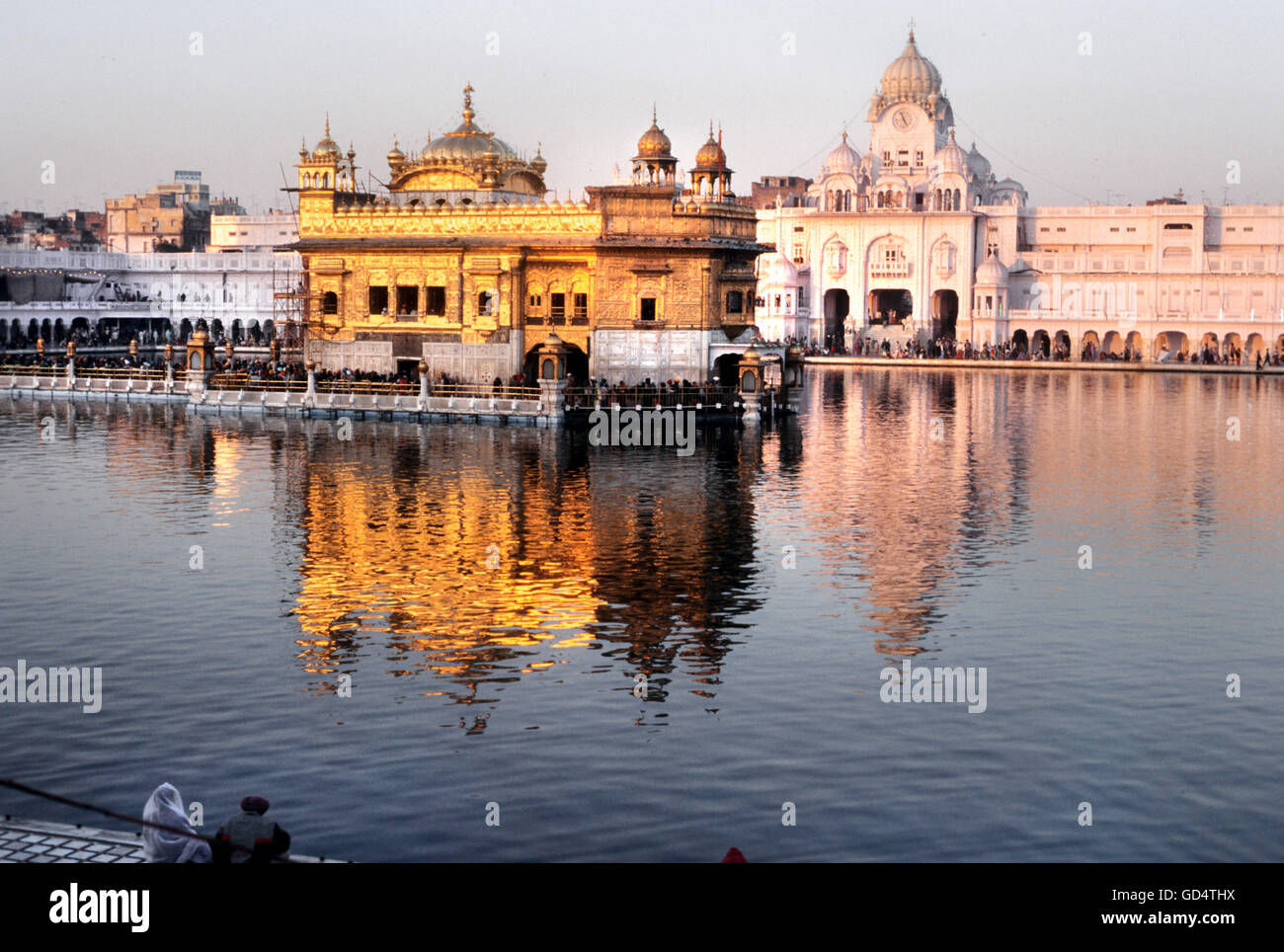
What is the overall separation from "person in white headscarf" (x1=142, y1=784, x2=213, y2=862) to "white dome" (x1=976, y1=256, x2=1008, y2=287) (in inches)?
3807

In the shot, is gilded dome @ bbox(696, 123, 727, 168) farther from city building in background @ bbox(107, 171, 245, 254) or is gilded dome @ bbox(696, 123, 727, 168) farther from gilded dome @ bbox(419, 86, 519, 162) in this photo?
city building in background @ bbox(107, 171, 245, 254)

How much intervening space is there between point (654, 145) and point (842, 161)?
2384 inches

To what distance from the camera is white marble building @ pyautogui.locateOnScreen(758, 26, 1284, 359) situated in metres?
102

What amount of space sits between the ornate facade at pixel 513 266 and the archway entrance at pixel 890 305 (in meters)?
57.1

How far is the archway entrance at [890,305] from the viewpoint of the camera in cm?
11188

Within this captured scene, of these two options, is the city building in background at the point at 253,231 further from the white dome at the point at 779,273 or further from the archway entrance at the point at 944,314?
the archway entrance at the point at 944,314

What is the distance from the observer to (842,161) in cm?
11088

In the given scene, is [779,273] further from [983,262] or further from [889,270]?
[983,262]

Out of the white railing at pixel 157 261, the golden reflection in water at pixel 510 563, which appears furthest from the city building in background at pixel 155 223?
the golden reflection in water at pixel 510 563

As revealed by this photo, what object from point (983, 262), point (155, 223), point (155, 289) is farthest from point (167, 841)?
point (155, 223)

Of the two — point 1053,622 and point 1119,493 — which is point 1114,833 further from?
point 1119,493

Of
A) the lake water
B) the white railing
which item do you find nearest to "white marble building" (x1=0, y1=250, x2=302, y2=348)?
the white railing

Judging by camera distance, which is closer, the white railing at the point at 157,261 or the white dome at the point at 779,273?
the white dome at the point at 779,273

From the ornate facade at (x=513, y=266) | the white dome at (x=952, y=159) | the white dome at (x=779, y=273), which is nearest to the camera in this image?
the ornate facade at (x=513, y=266)
